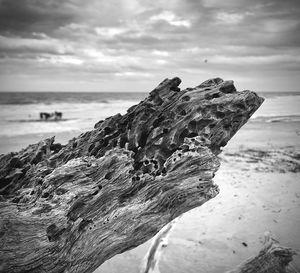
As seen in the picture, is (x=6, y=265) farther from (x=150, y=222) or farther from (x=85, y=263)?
(x=150, y=222)

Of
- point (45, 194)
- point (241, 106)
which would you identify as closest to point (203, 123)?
point (241, 106)

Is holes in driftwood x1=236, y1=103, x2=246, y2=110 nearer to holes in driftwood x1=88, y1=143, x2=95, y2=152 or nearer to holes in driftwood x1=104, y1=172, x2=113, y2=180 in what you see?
holes in driftwood x1=104, y1=172, x2=113, y2=180

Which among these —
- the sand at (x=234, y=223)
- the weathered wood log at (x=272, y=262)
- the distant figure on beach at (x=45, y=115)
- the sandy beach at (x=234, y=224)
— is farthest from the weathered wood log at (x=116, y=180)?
the distant figure on beach at (x=45, y=115)

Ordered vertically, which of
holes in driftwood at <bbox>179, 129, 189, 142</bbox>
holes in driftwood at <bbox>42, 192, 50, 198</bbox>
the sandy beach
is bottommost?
the sandy beach

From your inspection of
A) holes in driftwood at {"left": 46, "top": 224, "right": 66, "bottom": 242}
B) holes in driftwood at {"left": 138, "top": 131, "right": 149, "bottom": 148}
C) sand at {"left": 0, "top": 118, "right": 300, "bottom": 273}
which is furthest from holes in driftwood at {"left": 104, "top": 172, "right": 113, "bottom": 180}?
sand at {"left": 0, "top": 118, "right": 300, "bottom": 273}

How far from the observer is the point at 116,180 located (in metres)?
3.83

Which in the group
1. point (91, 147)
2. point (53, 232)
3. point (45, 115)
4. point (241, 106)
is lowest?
point (45, 115)

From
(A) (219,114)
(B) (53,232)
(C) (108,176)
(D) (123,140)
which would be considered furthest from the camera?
(A) (219,114)

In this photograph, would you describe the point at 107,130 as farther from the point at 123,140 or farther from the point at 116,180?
the point at 116,180

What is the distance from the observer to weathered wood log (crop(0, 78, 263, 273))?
3.37 m

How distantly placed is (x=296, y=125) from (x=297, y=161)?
13.5 meters

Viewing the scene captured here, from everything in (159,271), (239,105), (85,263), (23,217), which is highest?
(239,105)

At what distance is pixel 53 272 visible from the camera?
10.8ft

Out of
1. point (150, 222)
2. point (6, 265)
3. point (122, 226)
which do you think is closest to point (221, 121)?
point (150, 222)
